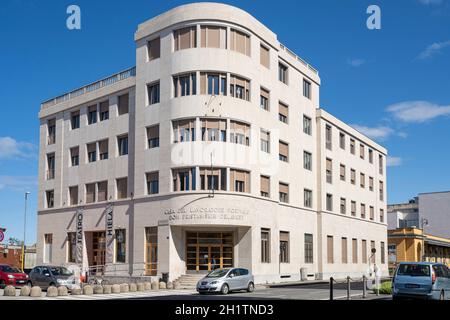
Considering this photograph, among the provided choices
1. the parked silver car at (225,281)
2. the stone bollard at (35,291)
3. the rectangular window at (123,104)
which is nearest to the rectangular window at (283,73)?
the rectangular window at (123,104)

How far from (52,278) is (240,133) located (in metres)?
16.1

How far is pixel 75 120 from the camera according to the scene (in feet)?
171

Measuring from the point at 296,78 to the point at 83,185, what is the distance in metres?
20.6

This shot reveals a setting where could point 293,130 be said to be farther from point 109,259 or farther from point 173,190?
point 109,259

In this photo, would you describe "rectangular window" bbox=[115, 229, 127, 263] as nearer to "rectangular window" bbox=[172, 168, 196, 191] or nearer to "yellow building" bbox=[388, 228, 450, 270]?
"rectangular window" bbox=[172, 168, 196, 191]

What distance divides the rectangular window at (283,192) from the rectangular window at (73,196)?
58.5 feet

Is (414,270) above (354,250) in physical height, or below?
above

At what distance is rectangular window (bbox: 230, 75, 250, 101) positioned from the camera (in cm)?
4066

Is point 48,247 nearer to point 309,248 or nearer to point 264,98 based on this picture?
point 309,248

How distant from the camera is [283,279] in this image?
45.0 m

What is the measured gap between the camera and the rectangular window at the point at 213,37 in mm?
40312

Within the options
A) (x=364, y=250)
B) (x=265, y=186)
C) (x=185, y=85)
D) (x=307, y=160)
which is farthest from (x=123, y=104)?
(x=364, y=250)
